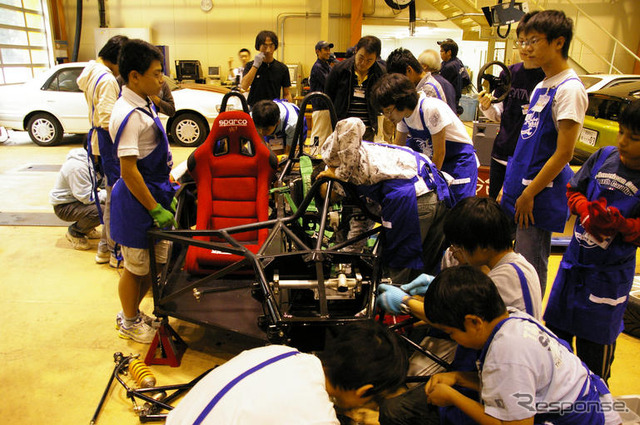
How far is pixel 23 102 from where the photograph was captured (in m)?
8.30

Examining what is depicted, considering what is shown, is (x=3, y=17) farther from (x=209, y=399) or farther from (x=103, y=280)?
(x=209, y=399)

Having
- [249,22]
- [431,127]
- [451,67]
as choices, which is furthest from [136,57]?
[249,22]

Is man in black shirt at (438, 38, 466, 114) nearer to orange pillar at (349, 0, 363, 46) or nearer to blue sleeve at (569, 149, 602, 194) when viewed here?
blue sleeve at (569, 149, 602, 194)

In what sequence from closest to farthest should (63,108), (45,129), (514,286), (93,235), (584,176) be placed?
(514,286) < (584,176) < (93,235) < (63,108) < (45,129)

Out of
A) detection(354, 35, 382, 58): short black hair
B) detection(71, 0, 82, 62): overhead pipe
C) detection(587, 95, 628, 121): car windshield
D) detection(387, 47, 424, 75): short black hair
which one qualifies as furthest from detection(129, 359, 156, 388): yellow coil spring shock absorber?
detection(71, 0, 82, 62): overhead pipe

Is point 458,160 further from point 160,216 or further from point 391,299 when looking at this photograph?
point 160,216

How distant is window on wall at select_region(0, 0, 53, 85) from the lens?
10680mm

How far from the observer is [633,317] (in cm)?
307

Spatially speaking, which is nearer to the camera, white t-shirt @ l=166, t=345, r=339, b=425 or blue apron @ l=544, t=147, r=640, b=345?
white t-shirt @ l=166, t=345, r=339, b=425

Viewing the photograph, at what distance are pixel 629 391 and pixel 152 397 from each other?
2.55 meters

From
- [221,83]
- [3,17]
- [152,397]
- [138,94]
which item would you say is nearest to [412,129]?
[138,94]

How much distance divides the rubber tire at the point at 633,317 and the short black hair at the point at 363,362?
2.39 m

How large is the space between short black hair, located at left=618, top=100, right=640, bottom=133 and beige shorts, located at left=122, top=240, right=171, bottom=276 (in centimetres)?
247

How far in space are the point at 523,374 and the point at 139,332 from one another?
2385 mm
